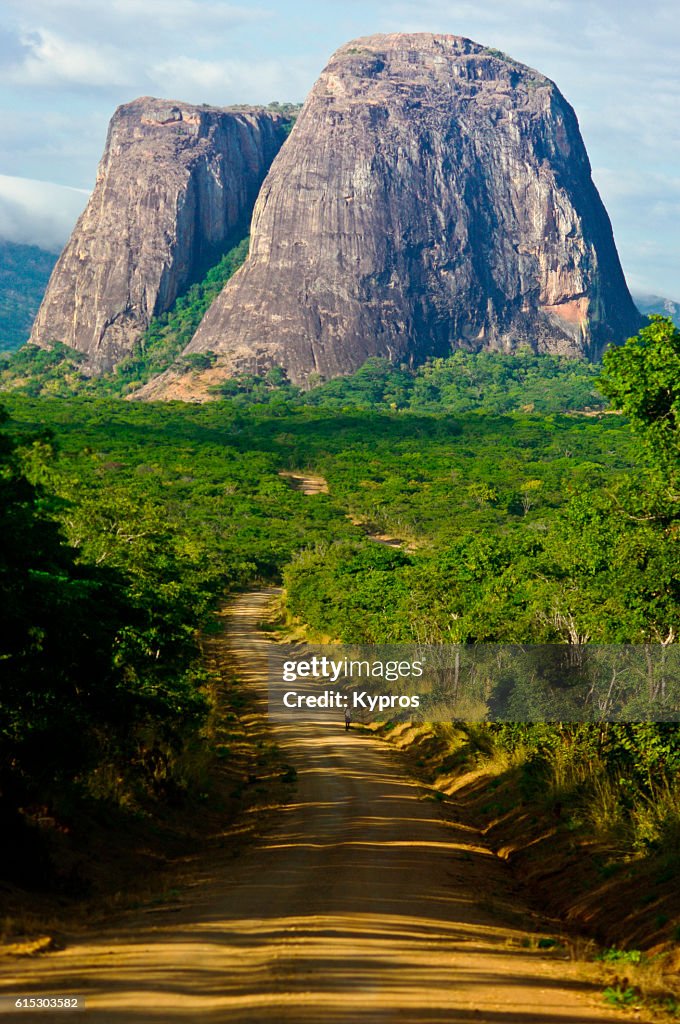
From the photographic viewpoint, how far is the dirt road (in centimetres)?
777

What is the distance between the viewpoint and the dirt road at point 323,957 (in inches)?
306

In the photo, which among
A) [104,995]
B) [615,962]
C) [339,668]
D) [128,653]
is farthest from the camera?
[339,668]

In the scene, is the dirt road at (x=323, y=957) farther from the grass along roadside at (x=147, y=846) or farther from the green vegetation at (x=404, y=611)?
the green vegetation at (x=404, y=611)

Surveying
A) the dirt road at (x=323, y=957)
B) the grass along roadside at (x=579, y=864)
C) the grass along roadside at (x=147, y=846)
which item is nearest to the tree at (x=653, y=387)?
the grass along roadside at (x=579, y=864)

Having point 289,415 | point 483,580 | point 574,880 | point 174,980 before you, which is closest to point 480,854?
point 574,880

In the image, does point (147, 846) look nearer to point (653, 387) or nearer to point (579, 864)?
point (579, 864)

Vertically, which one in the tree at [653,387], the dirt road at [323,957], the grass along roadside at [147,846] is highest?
the tree at [653,387]

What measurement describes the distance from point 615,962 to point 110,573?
10588mm

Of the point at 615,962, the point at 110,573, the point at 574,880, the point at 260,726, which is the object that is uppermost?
the point at 110,573

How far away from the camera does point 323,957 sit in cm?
909

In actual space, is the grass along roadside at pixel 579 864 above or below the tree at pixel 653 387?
below

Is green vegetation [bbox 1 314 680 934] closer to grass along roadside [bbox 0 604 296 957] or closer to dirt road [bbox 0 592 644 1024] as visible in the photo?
grass along roadside [bbox 0 604 296 957]

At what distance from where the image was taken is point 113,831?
16.3 m

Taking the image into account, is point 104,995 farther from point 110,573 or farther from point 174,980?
point 110,573
